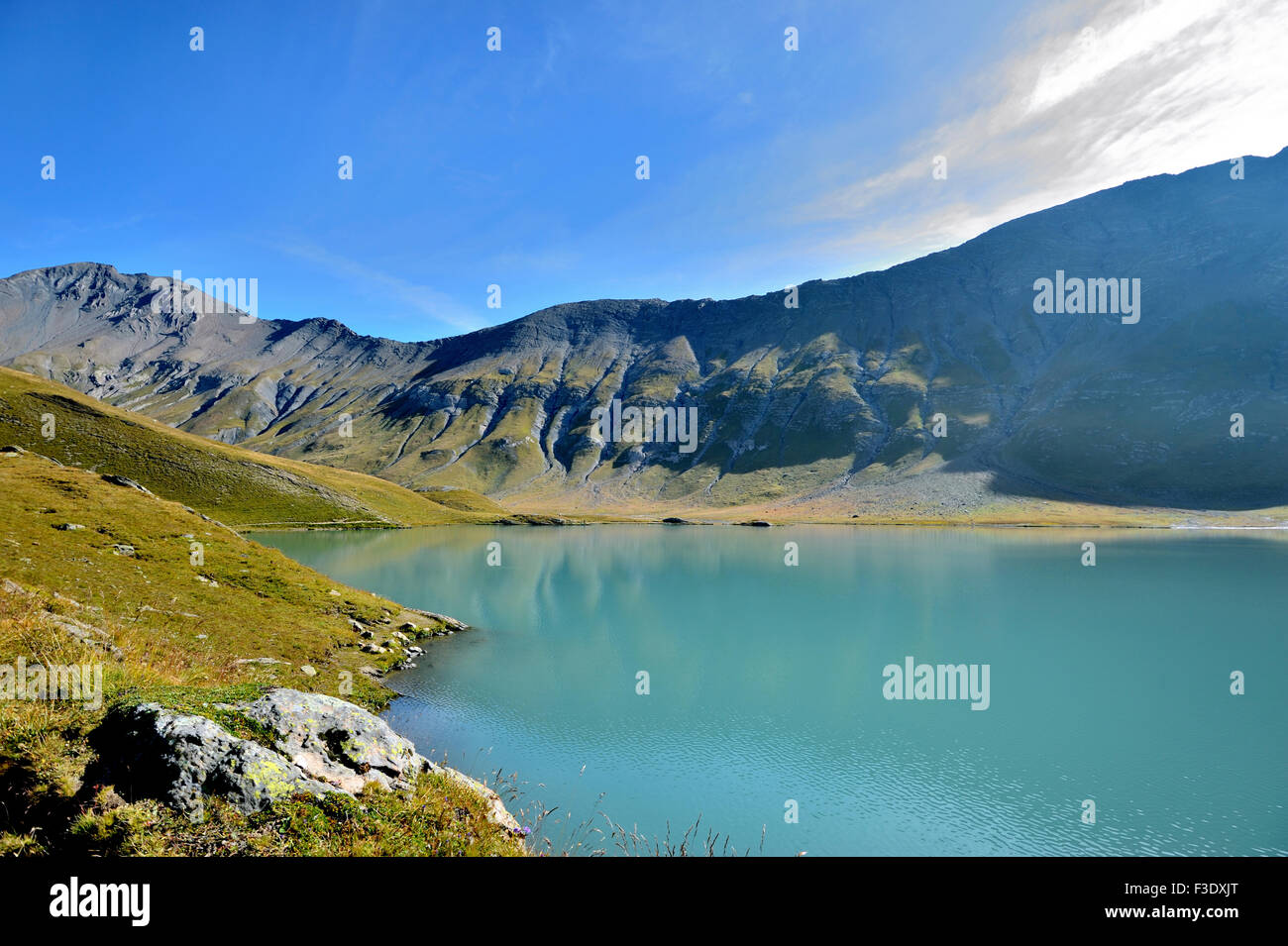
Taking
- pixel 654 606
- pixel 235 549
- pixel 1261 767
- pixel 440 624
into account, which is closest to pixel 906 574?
pixel 654 606

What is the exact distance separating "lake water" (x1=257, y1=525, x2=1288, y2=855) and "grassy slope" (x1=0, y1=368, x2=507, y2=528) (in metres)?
63.1

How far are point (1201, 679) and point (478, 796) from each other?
1578 inches

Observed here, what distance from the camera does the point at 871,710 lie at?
27.5 meters

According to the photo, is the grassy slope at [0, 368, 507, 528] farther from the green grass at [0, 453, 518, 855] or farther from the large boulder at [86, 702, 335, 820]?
the large boulder at [86, 702, 335, 820]

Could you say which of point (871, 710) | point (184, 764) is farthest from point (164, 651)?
point (871, 710)

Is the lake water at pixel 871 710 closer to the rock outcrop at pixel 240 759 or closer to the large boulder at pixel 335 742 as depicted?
the large boulder at pixel 335 742

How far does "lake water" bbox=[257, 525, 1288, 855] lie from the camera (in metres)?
18.4

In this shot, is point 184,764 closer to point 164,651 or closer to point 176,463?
point 164,651

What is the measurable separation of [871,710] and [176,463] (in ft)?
427

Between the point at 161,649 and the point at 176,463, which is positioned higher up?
the point at 176,463

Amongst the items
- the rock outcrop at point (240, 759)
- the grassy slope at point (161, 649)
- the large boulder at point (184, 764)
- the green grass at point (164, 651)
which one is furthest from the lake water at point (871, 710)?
the large boulder at point (184, 764)

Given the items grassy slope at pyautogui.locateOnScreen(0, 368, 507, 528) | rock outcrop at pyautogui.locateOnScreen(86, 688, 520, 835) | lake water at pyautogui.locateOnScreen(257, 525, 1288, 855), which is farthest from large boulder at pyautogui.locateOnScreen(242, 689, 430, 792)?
grassy slope at pyautogui.locateOnScreen(0, 368, 507, 528)

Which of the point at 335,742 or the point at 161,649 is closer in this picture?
the point at 335,742
